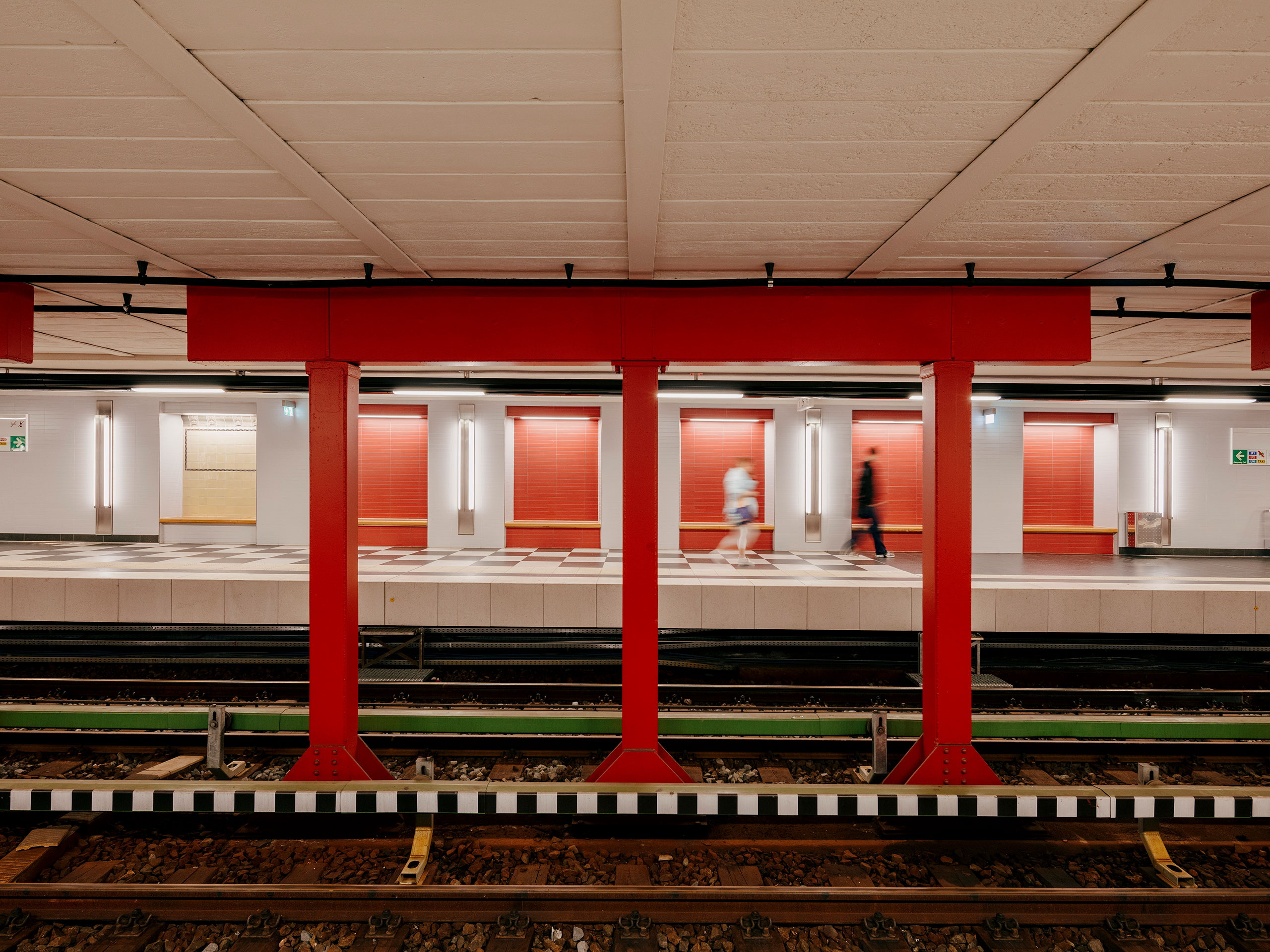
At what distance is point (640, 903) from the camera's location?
338 centimetres

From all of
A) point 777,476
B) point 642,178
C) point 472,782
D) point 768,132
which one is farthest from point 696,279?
point 777,476

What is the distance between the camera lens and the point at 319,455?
4199 mm

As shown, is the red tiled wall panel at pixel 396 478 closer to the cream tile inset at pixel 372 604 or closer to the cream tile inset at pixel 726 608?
the cream tile inset at pixel 372 604

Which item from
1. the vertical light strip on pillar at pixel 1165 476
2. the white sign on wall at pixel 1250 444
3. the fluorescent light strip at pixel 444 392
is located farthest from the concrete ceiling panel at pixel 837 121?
the white sign on wall at pixel 1250 444

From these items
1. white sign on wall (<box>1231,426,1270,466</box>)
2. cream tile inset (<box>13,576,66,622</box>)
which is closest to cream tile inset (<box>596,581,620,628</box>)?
cream tile inset (<box>13,576,66,622</box>)

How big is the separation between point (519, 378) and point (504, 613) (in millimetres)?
4209

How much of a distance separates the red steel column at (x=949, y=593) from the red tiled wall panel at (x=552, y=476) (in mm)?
8973

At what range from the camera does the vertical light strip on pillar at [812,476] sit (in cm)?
1241

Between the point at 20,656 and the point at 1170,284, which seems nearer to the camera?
the point at 1170,284

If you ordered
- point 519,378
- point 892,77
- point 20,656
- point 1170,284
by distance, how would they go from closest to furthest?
point 892,77
point 1170,284
point 20,656
point 519,378

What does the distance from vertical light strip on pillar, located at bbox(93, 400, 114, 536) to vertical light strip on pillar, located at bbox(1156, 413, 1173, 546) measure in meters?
22.3

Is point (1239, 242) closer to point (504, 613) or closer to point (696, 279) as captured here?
point (696, 279)

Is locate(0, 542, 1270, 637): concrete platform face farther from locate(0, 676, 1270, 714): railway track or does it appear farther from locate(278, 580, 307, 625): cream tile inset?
locate(0, 676, 1270, 714): railway track

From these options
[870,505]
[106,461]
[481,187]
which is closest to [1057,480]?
[870,505]
